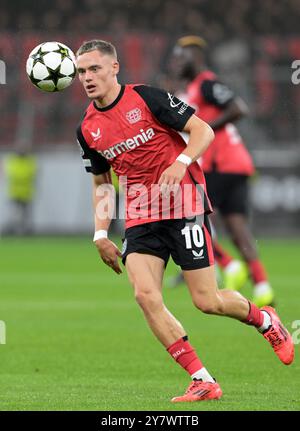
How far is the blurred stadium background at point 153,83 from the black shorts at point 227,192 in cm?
1000

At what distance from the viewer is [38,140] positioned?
79.2ft

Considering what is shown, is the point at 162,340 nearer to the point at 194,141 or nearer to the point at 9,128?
the point at 194,141

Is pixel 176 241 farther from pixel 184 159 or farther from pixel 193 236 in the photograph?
pixel 184 159

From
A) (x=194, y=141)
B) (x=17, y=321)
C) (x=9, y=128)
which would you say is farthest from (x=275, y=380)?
(x=9, y=128)

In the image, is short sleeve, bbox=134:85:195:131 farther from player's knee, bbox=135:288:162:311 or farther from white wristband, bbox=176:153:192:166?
player's knee, bbox=135:288:162:311

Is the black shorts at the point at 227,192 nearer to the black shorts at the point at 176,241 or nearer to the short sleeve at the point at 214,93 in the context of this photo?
the short sleeve at the point at 214,93

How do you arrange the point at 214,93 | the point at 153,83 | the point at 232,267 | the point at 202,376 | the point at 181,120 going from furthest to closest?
the point at 153,83, the point at 232,267, the point at 214,93, the point at 181,120, the point at 202,376

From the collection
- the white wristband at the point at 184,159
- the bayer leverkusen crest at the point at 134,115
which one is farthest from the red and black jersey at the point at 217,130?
the white wristband at the point at 184,159

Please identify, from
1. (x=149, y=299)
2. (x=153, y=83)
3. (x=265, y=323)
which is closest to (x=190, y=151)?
(x=149, y=299)

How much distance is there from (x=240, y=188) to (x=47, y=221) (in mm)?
12577

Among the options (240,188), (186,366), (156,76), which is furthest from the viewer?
(156,76)

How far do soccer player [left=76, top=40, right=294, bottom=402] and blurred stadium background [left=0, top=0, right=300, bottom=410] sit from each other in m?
2.03

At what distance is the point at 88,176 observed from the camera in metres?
23.7

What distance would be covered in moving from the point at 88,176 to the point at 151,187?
55.0 ft
